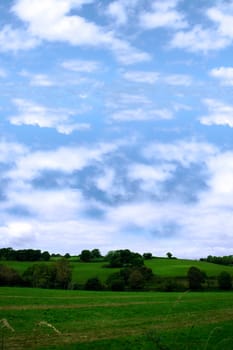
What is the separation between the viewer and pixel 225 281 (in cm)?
10288

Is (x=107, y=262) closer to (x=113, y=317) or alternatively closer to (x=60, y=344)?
(x=113, y=317)

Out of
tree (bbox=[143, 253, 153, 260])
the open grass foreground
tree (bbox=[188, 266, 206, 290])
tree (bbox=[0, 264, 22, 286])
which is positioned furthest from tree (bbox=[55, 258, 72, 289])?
the open grass foreground

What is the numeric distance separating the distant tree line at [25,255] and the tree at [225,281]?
5867 centimetres

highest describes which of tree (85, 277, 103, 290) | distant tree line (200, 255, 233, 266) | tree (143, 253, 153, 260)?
tree (143, 253, 153, 260)

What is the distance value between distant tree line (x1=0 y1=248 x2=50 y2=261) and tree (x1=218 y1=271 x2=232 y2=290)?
192 ft

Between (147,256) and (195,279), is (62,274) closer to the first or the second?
(195,279)

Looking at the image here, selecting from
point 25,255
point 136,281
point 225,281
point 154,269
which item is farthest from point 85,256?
point 225,281

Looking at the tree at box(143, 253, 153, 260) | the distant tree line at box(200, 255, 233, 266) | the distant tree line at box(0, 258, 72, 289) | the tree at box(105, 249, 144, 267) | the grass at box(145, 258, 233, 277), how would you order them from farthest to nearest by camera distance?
the tree at box(143, 253, 153, 260) < the distant tree line at box(200, 255, 233, 266) < the tree at box(105, 249, 144, 267) < the grass at box(145, 258, 233, 277) < the distant tree line at box(0, 258, 72, 289)

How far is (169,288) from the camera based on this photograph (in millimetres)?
97625

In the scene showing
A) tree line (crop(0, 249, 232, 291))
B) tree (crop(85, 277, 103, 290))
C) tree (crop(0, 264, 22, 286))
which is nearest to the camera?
tree (crop(85, 277, 103, 290))

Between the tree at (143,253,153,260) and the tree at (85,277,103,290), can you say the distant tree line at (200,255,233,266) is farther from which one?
the tree at (85,277,103,290)

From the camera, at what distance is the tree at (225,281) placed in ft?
337

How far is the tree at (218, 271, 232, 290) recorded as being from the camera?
10275 centimetres

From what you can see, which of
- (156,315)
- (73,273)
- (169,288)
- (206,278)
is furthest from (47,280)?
(156,315)
